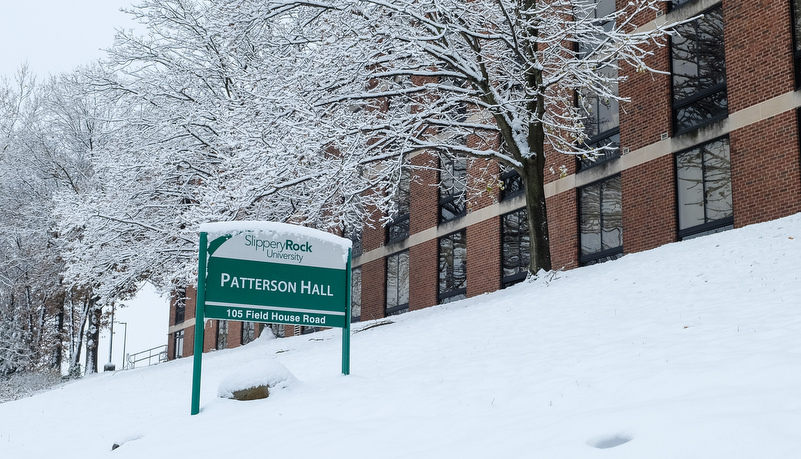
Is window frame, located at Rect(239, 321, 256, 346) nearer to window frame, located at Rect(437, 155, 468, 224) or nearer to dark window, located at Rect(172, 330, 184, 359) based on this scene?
dark window, located at Rect(172, 330, 184, 359)

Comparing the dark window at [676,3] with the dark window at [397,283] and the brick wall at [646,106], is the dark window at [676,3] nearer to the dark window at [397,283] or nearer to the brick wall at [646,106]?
the brick wall at [646,106]

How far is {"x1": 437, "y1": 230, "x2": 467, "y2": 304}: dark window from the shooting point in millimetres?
24136

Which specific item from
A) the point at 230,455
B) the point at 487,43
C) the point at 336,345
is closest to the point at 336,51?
the point at 487,43

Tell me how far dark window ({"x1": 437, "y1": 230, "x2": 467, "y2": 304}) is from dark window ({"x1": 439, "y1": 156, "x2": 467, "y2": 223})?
0.73m

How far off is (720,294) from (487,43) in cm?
854

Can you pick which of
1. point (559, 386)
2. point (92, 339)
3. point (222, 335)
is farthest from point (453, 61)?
point (222, 335)

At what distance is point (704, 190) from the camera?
16.7 metres

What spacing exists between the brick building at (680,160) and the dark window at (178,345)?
88.4 ft

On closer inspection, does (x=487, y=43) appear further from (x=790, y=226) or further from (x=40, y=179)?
(x=40, y=179)

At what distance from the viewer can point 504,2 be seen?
49.5ft

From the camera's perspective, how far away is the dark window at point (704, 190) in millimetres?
16297

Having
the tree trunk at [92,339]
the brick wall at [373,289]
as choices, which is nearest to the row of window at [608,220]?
the brick wall at [373,289]

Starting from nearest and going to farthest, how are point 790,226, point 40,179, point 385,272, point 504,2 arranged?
point 790,226
point 504,2
point 385,272
point 40,179

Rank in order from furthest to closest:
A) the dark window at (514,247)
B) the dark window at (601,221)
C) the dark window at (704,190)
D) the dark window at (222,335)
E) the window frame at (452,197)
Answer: the dark window at (222,335) < the window frame at (452,197) < the dark window at (514,247) < the dark window at (601,221) < the dark window at (704,190)
